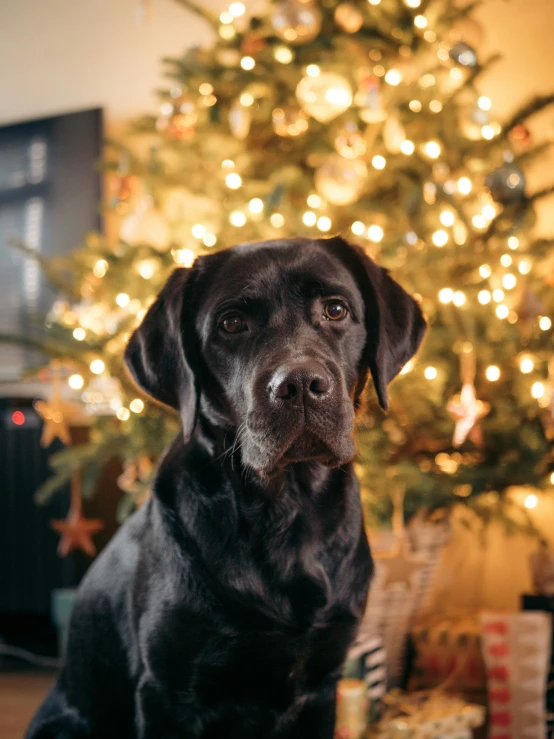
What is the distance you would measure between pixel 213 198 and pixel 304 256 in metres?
1.35

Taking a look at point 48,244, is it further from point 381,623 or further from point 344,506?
point 344,506

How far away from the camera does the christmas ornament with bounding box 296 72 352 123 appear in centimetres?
236

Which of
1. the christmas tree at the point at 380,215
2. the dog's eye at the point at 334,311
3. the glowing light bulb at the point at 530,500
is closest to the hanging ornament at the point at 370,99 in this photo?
the christmas tree at the point at 380,215

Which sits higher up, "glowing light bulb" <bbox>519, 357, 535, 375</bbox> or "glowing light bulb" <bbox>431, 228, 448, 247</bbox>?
"glowing light bulb" <bbox>431, 228, 448, 247</bbox>

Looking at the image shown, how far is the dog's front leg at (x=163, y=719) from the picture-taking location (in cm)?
120

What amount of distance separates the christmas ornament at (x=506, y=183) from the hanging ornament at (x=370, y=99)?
416mm

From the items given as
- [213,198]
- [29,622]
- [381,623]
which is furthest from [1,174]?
[381,623]

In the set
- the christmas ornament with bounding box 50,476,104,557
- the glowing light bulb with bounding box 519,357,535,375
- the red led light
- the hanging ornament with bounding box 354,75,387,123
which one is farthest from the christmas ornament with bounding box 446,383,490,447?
the red led light

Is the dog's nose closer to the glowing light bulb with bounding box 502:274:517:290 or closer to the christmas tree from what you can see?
the christmas tree

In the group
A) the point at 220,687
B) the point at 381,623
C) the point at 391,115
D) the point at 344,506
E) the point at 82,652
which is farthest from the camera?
the point at 391,115

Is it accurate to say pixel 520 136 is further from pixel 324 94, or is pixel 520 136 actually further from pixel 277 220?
pixel 277 220

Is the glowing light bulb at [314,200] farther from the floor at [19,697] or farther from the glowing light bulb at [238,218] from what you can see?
the floor at [19,697]

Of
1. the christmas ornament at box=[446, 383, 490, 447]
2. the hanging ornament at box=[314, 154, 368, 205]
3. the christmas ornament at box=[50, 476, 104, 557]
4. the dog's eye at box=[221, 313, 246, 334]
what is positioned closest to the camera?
the dog's eye at box=[221, 313, 246, 334]

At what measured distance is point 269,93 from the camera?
2623 millimetres
